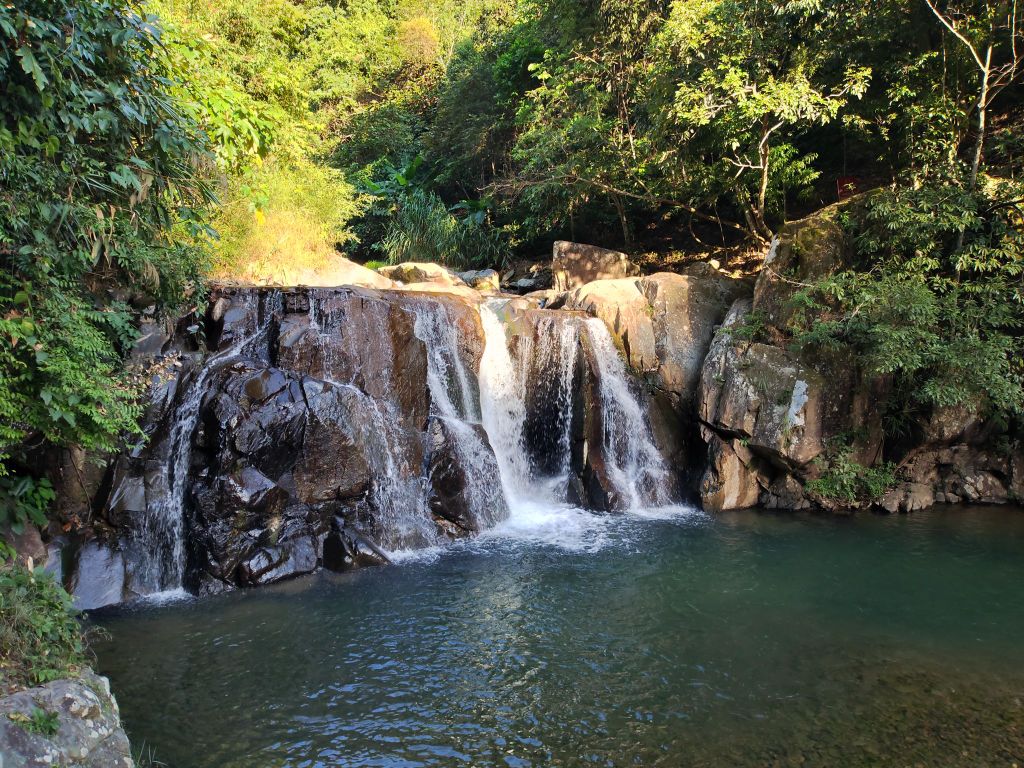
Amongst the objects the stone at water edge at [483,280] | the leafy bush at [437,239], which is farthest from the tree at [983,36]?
the leafy bush at [437,239]

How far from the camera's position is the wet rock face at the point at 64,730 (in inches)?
129

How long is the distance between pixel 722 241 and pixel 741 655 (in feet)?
45.4

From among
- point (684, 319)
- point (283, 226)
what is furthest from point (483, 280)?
point (684, 319)

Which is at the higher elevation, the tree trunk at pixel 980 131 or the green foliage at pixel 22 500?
the tree trunk at pixel 980 131

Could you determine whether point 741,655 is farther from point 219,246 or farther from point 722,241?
point 722,241

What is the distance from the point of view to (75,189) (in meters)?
5.75

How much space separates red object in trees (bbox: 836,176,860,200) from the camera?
13.8 meters

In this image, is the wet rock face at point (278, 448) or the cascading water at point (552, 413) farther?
the cascading water at point (552, 413)

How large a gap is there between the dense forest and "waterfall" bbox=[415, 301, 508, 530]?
11.3 feet

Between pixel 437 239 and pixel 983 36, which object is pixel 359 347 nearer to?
pixel 437 239

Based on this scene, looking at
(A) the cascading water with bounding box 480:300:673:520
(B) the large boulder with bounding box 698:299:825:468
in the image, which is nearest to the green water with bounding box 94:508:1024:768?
(B) the large boulder with bounding box 698:299:825:468

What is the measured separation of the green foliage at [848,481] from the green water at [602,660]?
56.8 inches

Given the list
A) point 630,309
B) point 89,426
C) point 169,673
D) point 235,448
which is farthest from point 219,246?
point 169,673

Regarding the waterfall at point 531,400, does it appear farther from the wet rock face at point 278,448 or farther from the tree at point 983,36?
the tree at point 983,36
